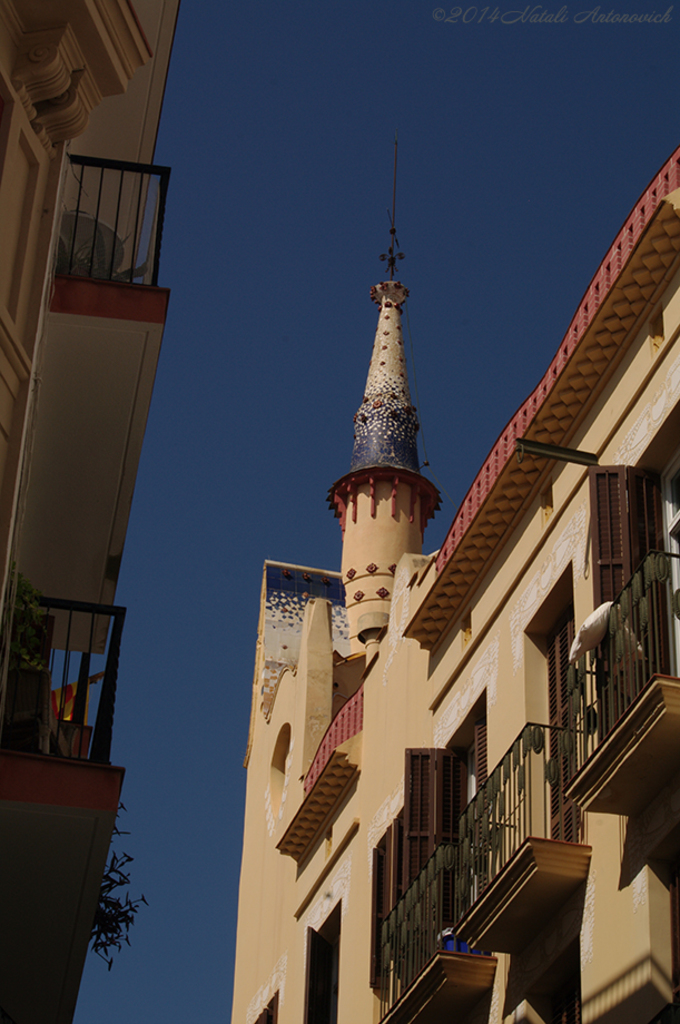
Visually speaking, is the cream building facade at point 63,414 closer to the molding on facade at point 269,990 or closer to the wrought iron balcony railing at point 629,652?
the wrought iron balcony railing at point 629,652

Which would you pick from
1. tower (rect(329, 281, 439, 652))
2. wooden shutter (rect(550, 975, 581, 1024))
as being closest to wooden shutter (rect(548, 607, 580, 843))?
wooden shutter (rect(550, 975, 581, 1024))

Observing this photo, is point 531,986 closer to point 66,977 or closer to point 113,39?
point 66,977

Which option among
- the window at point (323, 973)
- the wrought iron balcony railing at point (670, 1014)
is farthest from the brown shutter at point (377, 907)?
the wrought iron balcony railing at point (670, 1014)

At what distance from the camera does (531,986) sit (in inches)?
444

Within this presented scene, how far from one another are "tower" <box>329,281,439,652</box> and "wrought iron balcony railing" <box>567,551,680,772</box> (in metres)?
15.9

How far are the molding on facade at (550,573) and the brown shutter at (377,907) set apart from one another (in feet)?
10.3

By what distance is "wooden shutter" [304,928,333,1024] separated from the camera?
16.7 metres

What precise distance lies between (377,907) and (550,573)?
4269 millimetres

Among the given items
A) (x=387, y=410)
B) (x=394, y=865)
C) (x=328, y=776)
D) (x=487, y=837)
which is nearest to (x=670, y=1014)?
(x=487, y=837)

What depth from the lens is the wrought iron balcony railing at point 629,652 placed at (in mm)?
9461

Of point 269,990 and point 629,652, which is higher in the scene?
point 629,652

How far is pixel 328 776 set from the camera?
1753 centimetres

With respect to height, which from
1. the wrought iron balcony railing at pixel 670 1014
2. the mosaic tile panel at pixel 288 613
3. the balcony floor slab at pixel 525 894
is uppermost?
the mosaic tile panel at pixel 288 613

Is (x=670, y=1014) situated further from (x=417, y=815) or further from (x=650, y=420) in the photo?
(x=417, y=815)
